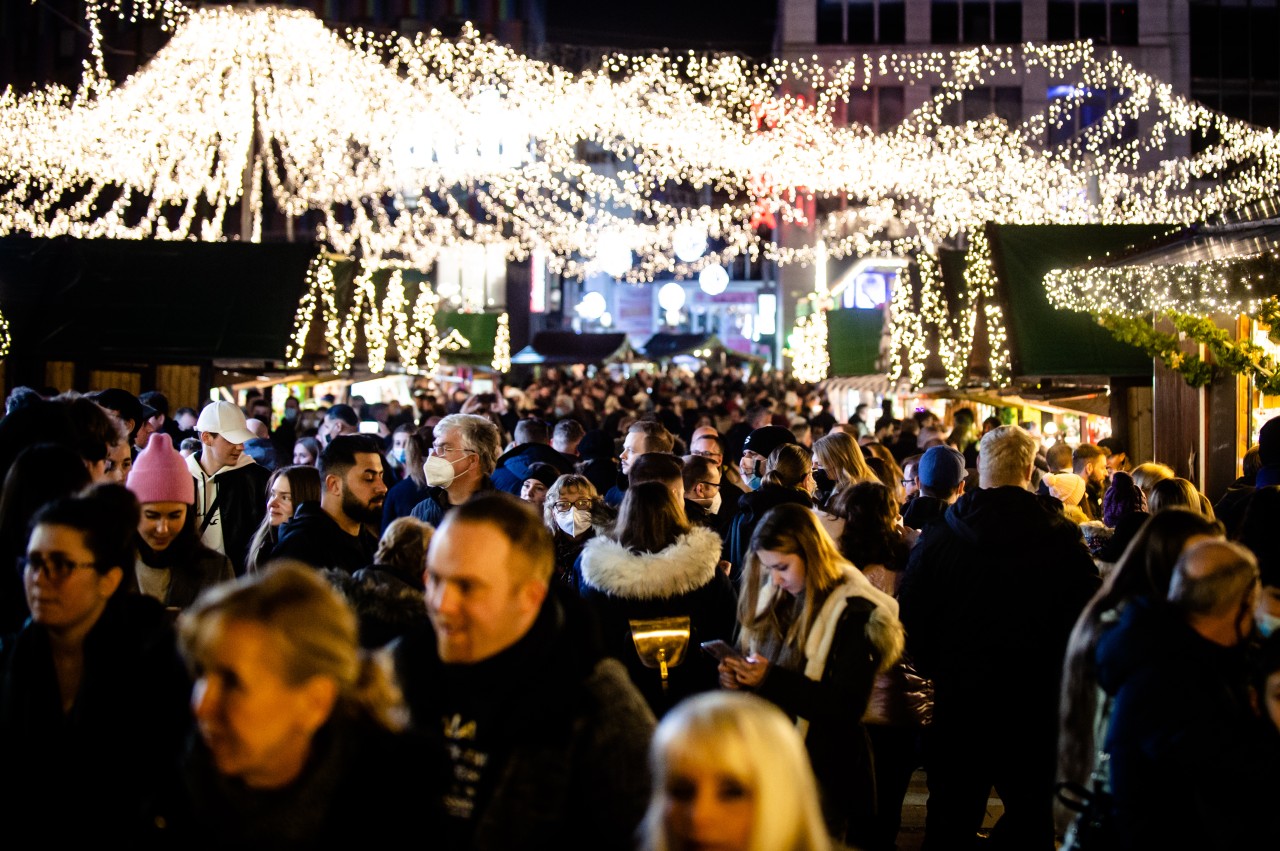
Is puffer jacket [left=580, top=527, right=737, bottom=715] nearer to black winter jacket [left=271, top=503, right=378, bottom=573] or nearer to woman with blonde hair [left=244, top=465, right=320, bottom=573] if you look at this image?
black winter jacket [left=271, top=503, right=378, bottom=573]

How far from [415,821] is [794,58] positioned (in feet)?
168

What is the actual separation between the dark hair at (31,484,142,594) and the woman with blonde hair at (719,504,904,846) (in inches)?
75.8

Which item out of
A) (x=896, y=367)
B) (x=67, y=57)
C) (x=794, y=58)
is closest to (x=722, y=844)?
(x=896, y=367)

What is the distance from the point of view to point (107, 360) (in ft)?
55.4

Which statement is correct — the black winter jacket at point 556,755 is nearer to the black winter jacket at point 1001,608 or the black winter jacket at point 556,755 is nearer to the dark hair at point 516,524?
the dark hair at point 516,524

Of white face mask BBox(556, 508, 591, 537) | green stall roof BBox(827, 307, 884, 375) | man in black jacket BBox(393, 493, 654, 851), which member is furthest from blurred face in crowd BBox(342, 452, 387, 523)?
green stall roof BBox(827, 307, 884, 375)

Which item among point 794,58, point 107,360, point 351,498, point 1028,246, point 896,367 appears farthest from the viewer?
point 794,58

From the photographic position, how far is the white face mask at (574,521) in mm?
7336

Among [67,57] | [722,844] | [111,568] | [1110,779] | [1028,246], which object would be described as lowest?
[1110,779]

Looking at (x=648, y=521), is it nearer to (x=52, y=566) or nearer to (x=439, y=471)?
(x=52, y=566)

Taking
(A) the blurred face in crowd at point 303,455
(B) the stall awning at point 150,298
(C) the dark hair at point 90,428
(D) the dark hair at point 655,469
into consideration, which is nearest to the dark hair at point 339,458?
(C) the dark hair at point 90,428

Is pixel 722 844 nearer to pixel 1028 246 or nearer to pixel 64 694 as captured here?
pixel 64 694

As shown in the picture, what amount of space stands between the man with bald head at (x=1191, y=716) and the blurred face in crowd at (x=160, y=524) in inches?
154

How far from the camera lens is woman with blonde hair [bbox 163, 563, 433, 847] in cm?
256
